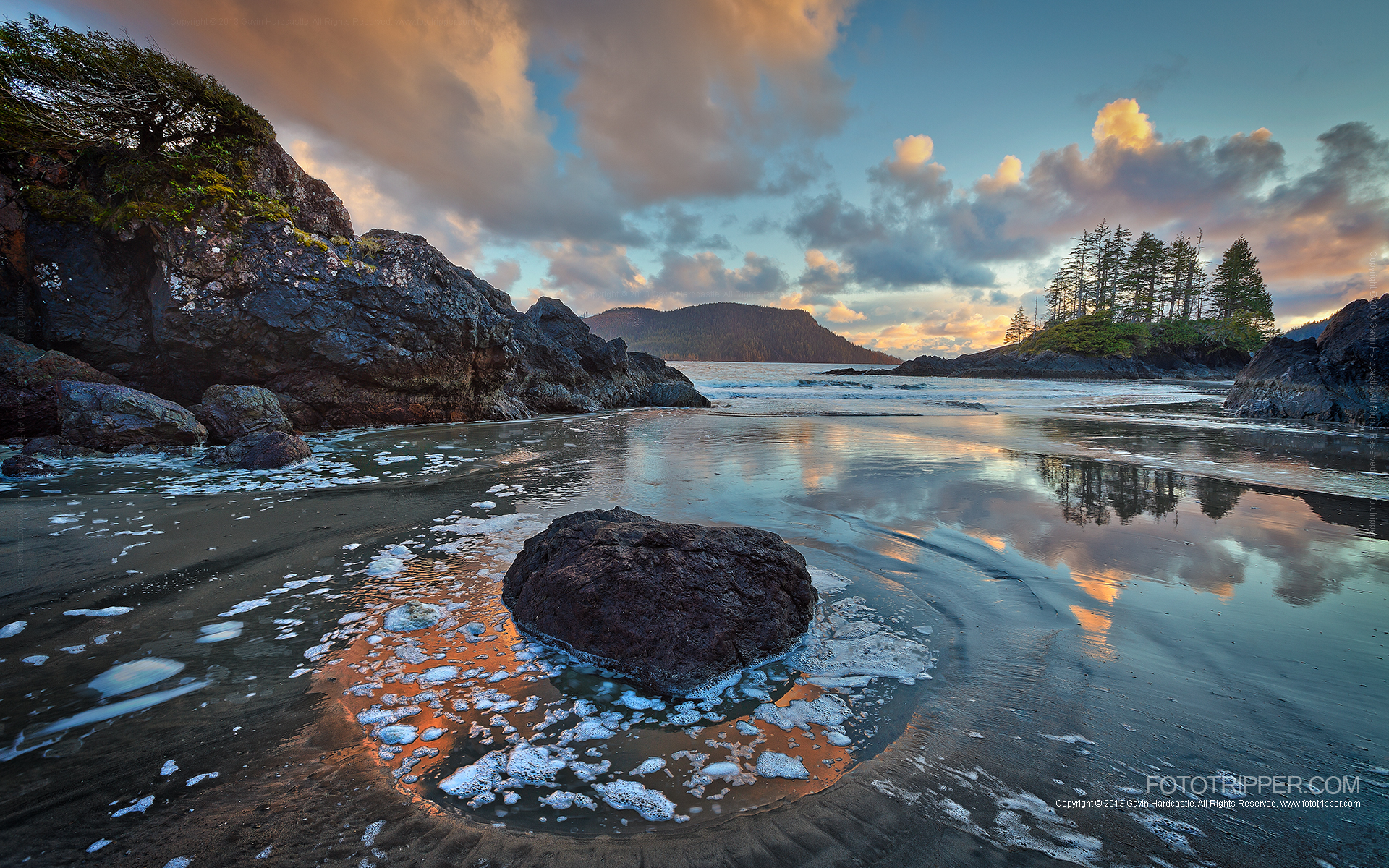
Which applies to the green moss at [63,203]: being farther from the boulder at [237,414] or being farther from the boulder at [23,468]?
the boulder at [23,468]

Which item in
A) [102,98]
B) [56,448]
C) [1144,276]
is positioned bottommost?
[56,448]

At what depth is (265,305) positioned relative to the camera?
10062mm

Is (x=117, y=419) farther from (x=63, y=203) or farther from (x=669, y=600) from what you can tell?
(x=669, y=600)

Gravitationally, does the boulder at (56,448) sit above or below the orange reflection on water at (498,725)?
above

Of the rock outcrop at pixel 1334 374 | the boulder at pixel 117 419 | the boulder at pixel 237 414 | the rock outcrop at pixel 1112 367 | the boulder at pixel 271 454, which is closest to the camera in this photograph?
the boulder at pixel 271 454

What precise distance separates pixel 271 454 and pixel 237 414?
269 centimetres

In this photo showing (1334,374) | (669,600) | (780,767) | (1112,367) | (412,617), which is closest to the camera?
(780,767)

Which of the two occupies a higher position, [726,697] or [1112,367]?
[1112,367]

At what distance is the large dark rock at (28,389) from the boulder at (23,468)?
6.83 ft

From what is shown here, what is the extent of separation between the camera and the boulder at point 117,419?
7340 mm

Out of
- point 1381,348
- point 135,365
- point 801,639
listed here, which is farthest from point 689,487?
point 1381,348

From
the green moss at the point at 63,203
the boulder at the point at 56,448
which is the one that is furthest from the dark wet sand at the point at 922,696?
the green moss at the point at 63,203

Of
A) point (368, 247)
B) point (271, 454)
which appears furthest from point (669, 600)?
point (368, 247)

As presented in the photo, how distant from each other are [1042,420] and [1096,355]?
5686cm
